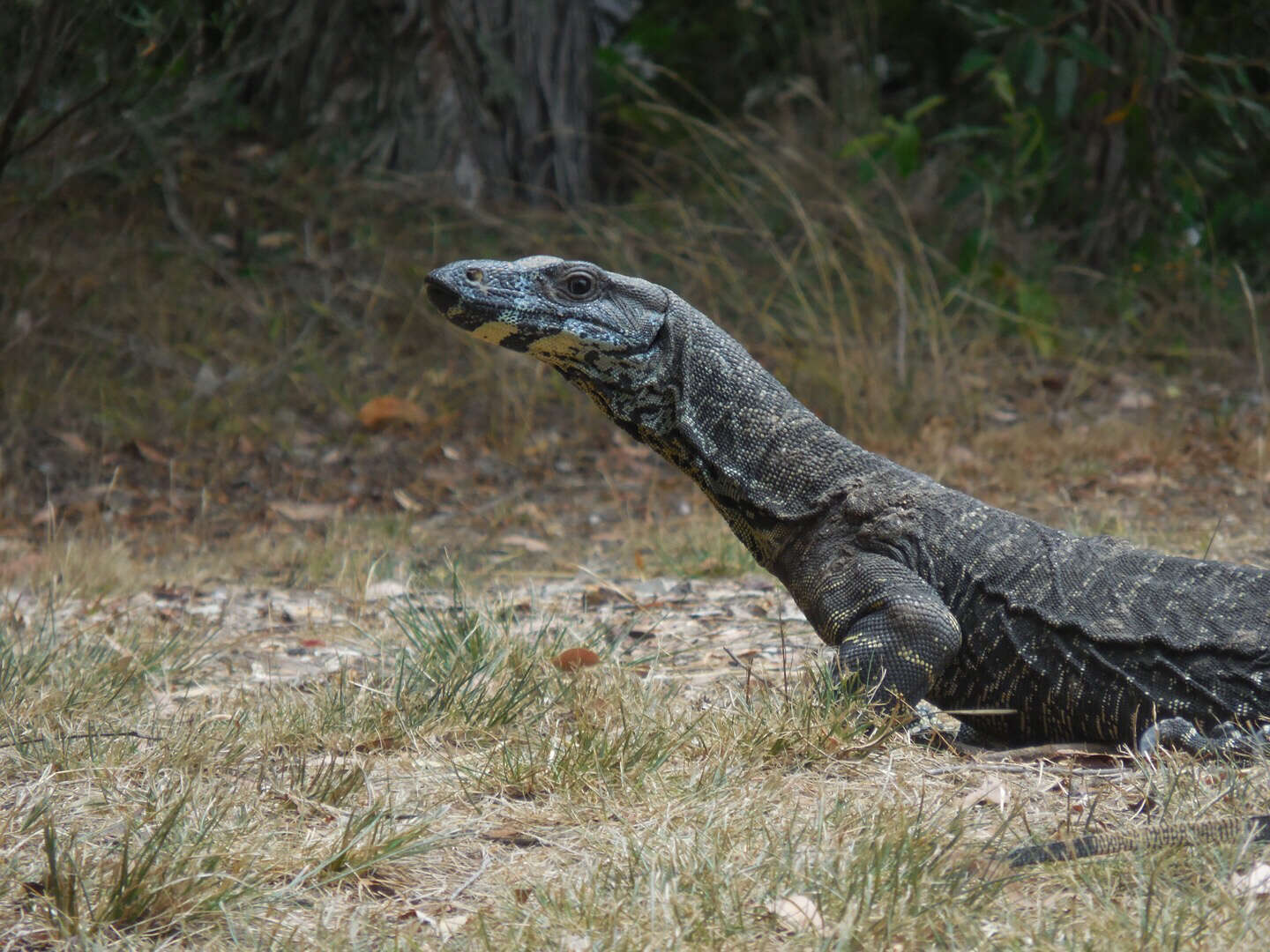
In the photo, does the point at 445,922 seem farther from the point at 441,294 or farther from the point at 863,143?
the point at 863,143

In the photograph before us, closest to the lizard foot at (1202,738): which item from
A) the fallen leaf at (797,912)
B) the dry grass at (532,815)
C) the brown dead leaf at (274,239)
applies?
the dry grass at (532,815)

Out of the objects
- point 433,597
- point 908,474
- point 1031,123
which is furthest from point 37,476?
point 1031,123

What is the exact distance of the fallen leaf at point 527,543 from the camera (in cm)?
736

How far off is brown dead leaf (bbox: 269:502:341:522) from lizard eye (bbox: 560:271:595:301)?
4385 millimetres

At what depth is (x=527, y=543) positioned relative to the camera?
24.3 ft

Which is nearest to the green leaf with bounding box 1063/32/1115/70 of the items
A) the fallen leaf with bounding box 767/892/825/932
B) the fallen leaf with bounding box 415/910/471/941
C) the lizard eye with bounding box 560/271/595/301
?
the lizard eye with bounding box 560/271/595/301

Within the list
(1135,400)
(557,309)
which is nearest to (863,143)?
(1135,400)

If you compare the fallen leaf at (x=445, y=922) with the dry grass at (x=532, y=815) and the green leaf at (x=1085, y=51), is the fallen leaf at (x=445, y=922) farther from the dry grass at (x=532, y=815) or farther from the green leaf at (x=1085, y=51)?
the green leaf at (x=1085, y=51)

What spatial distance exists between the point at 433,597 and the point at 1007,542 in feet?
9.26

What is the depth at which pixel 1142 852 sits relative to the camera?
8.62 ft

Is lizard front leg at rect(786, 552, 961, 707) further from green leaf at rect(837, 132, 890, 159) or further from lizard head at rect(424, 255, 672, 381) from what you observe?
green leaf at rect(837, 132, 890, 159)

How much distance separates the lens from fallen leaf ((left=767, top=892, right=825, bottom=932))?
245 centimetres

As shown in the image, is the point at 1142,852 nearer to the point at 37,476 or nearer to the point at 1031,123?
the point at 37,476

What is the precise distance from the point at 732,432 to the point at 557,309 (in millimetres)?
678
